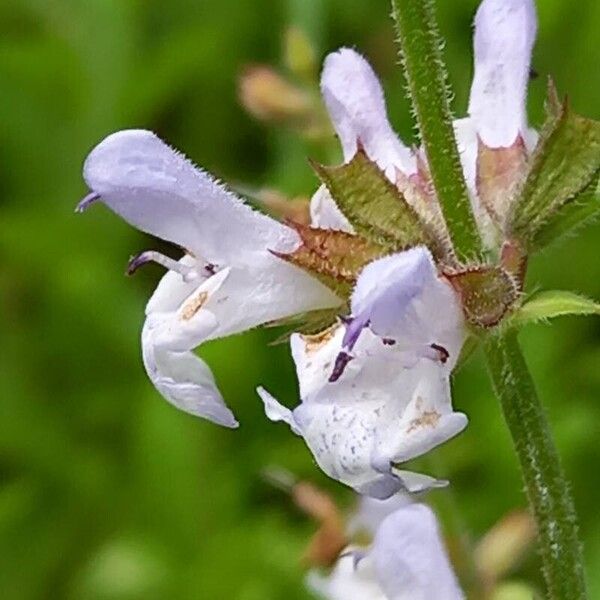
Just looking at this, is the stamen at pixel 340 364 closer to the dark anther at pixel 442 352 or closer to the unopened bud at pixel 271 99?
the dark anther at pixel 442 352

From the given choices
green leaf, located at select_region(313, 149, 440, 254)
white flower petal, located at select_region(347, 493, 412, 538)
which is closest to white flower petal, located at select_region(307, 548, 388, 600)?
white flower petal, located at select_region(347, 493, 412, 538)

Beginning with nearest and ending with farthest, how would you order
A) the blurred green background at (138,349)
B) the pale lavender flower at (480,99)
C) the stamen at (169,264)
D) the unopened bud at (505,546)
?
the stamen at (169,264) < the pale lavender flower at (480,99) < the unopened bud at (505,546) < the blurred green background at (138,349)

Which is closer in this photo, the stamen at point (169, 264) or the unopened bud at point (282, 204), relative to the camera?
the stamen at point (169, 264)

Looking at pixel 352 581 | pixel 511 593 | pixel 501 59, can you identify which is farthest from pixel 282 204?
pixel 511 593

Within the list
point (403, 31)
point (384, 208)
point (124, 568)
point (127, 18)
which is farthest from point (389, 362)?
point (127, 18)

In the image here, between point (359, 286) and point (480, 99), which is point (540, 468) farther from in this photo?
point (480, 99)

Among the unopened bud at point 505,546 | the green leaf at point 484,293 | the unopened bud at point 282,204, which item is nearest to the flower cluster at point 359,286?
the green leaf at point 484,293

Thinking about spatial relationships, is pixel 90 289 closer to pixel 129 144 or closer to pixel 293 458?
pixel 293 458
